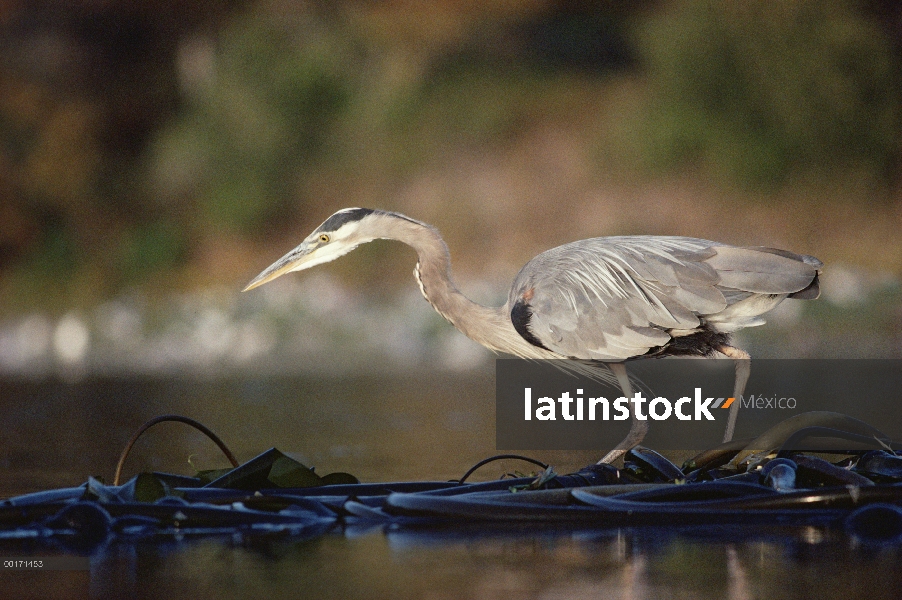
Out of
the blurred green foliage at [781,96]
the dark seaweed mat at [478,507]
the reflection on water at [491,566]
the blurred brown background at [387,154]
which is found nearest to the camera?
the reflection on water at [491,566]

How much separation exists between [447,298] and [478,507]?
1.18 metres

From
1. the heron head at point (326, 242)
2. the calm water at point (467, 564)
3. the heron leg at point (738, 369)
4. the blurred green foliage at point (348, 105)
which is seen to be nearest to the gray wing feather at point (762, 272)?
the heron leg at point (738, 369)

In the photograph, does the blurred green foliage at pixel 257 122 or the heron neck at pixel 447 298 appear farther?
the blurred green foliage at pixel 257 122

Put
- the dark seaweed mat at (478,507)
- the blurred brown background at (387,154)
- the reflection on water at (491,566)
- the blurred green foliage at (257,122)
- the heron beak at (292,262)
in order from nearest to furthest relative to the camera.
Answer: the reflection on water at (491,566), the dark seaweed mat at (478,507), the heron beak at (292,262), the blurred brown background at (387,154), the blurred green foliage at (257,122)

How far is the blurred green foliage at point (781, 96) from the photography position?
932cm

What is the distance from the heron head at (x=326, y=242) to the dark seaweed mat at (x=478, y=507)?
3.16 feet

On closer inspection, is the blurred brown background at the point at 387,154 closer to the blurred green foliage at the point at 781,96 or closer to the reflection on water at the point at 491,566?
the blurred green foliage at the point at 781,96

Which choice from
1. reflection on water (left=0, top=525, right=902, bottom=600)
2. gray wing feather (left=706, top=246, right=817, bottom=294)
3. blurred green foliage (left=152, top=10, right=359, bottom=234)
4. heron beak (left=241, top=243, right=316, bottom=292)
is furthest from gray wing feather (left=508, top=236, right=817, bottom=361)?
blurred green foliage (left=152, top=10, right=359, bottom=234)

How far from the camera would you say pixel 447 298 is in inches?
136

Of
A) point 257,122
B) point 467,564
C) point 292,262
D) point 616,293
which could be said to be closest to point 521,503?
point 467,564

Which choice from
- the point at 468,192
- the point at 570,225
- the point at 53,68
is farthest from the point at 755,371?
the point at 53,68

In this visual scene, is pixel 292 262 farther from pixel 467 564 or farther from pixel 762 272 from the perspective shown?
pixel 467 564

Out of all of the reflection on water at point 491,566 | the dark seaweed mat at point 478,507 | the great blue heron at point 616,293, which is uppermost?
the great blue heron at point 616,293

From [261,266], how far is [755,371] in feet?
13.5
